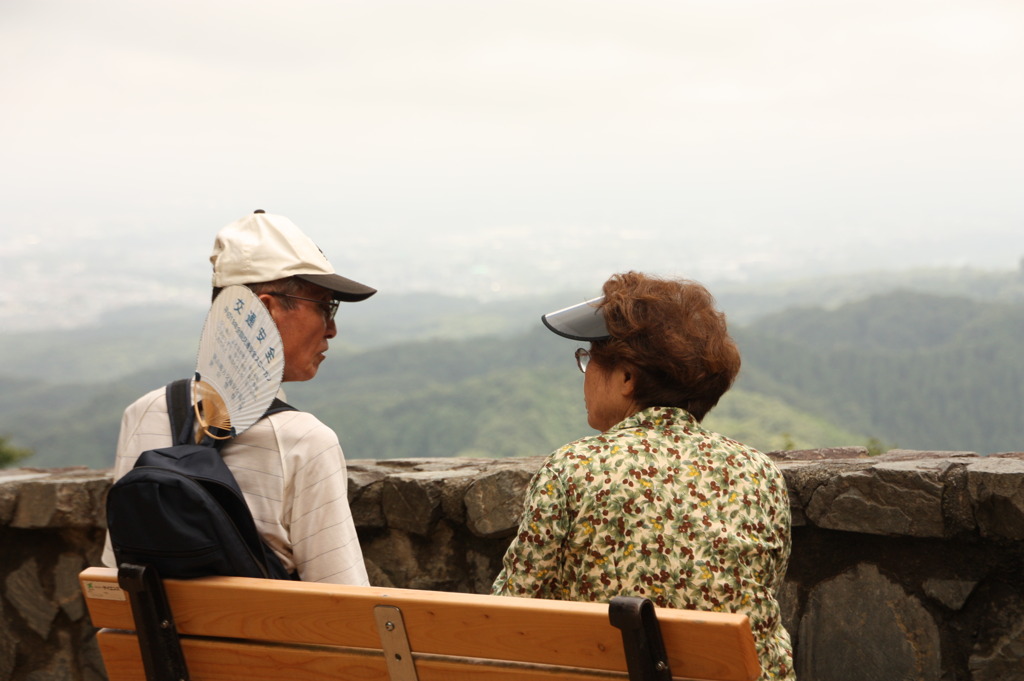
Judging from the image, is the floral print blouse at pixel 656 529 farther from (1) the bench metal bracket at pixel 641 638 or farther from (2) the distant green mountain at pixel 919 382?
(2) the distant green mountain at pixel 919 382

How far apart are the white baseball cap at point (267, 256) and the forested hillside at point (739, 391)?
1080cm

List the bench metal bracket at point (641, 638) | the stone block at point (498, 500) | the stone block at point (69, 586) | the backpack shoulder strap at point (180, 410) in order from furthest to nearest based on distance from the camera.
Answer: the stone block at point (69, 586)
the stone block at point (498, 500)
the backpack shoulder strap at point (180, 410)
the bench metal bracket at point (641, 638)

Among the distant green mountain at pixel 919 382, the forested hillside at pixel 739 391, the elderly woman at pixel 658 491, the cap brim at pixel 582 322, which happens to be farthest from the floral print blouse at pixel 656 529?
the distant green mountain at pixel 919 382

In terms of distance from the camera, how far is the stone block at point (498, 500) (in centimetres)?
281

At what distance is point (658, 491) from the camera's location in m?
1.62

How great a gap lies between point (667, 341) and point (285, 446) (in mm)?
759

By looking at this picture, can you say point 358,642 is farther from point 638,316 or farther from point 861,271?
point 861,271

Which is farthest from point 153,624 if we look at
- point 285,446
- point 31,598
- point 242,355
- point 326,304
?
point 31,598

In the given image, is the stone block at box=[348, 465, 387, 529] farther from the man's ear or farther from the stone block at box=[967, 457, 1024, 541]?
the stone block at box=[967, 457, 1024, 541]

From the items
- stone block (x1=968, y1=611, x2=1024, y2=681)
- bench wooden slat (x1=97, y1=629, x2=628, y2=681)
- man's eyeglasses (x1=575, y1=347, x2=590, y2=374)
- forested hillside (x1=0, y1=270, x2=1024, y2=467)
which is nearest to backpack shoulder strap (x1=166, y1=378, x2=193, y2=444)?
bench wooden slat (x1=97, y1=629, x2=628, y2=681)

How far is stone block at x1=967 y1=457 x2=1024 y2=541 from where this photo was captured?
2252 mm

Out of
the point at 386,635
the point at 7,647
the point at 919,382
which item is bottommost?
the point at 919,382

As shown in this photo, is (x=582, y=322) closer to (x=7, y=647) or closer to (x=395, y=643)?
(x=395, y=643)

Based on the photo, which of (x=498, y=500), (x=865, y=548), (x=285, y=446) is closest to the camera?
(x=285, y=446)
